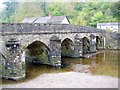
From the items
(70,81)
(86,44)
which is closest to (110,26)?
(86,44)

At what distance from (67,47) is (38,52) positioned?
5432mm

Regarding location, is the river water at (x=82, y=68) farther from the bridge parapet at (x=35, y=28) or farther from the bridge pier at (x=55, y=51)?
the bridge parapet at (x=35, y=28)

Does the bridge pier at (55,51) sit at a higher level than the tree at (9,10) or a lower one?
lower

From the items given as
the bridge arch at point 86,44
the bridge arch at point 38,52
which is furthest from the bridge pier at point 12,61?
the bridge arch at point 86,44

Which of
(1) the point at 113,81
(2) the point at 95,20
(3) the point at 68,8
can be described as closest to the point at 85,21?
(2) the point at 95,20

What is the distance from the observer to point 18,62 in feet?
55.2

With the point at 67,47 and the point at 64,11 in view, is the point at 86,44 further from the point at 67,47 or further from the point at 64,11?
the point at 64,11

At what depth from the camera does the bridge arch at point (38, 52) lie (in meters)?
21.6

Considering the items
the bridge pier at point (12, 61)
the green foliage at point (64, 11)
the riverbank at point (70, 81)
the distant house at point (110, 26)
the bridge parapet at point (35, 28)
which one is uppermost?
the green foliage at point (64, 11)

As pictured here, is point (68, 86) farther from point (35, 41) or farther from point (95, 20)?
point (95, 20)

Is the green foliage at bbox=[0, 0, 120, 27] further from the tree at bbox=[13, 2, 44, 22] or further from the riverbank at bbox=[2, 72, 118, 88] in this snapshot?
the riverbank at bbox=[2, 72, 118, 88]

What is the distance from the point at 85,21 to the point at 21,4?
18.3 meters

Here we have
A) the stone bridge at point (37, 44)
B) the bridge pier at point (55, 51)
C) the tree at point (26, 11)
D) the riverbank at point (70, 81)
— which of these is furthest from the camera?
the tree at point (26, 11)

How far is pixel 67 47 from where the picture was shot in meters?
27.1
